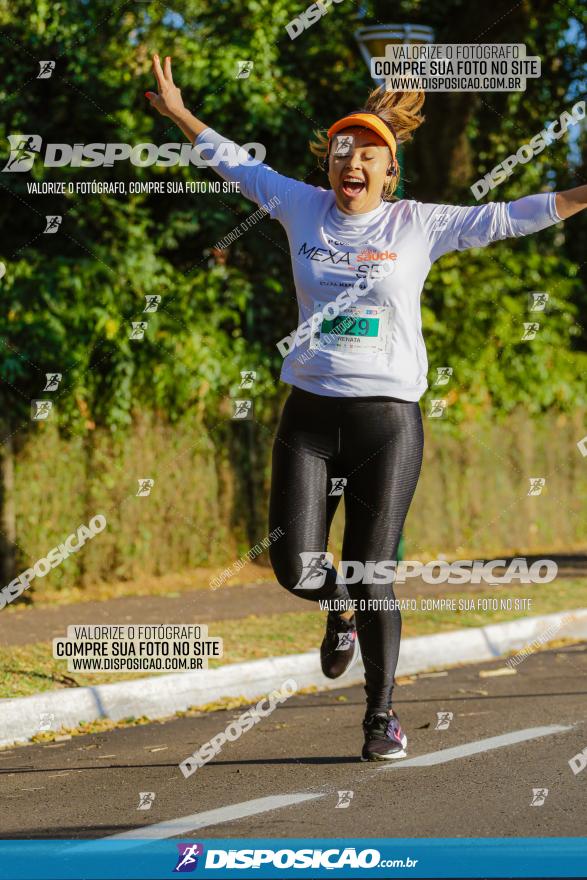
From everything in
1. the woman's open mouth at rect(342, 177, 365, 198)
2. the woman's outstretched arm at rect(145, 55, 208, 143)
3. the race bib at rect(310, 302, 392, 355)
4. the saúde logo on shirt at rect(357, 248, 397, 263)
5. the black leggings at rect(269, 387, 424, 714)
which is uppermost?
the woman's outstretched arm at rect(145, 55, 208, 143)

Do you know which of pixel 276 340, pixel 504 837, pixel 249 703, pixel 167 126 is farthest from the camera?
pixel 276 340

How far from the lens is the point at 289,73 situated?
45.1 feet

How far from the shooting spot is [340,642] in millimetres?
5359

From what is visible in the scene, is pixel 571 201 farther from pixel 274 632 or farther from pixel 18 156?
pixel 18 156

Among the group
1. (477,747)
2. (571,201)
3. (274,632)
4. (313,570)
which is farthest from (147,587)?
(571,201)

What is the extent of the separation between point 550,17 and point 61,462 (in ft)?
24.8

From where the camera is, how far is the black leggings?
15.9 feet

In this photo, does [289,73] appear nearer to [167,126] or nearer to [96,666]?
[167,126]

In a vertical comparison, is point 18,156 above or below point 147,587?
above

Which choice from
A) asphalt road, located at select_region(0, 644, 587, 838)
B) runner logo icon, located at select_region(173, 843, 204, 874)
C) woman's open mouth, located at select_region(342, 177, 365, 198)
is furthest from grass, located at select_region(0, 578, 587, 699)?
woman's open mouth, located at select_region(342, 177, 365, 198)

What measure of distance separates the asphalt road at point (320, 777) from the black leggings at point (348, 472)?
725 millimetres

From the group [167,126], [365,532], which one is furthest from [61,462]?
[365,532]

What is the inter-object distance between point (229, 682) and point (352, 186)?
11.2 feet

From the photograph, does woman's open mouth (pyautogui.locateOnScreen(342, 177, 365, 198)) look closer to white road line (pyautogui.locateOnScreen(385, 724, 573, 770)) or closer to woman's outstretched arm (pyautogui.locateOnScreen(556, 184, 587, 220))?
woman's outstretched arm (pyautogui.locateOnScreen(556, 184, 587, 220))
